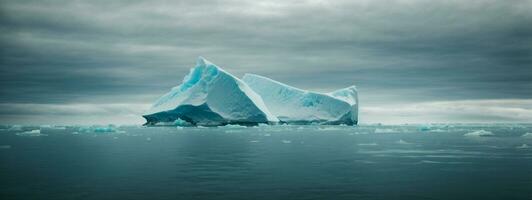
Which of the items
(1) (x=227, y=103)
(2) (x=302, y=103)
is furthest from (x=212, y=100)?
(2) (x=302, y=103)

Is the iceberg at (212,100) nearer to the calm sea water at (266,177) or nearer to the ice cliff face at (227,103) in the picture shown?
the ice cliff face at (227,103)

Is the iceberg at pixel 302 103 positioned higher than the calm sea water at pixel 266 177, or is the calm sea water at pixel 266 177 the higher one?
the iceberg at pixel 302 103

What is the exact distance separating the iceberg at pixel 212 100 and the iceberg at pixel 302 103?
11217 mm

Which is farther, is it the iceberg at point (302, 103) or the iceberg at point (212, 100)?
the iceberg at point (302, 103)

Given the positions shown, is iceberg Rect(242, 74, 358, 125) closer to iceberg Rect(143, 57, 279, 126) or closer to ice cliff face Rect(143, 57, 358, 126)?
ice cliff face Rect(143, 57, 358, 126)

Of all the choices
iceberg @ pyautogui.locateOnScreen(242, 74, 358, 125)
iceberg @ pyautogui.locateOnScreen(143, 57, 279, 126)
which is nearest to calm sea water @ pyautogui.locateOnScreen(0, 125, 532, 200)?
iceberg @ pyautogui.locateOnScreen(143, 57, 279, 126)

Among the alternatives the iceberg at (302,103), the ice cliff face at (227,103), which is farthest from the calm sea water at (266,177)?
the iceberg at (302,103)

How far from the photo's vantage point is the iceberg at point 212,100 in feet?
186

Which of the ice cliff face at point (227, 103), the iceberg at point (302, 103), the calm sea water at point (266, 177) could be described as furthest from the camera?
the iceberg at point (302, 103)

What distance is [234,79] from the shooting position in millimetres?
56219

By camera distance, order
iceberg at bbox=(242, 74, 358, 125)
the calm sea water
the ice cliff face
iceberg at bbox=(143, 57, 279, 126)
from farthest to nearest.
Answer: iceberg at bbox=(242, 74, 358, 125) < the ice cliff face < iceberg at bbox=(143, 57, 279, 126) < the calm sea water

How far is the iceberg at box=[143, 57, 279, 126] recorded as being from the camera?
56.8 meters

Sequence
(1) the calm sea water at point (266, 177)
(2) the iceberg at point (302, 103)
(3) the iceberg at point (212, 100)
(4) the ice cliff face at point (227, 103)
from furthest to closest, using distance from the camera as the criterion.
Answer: (2) the iceberg at point (302, 103) → (4) the ice cliff face at point (227, 103) → (3) the iceberg at point (212, 100) → (1) the calm sea water at point (266, 177)

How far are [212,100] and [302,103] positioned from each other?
18316 mm
